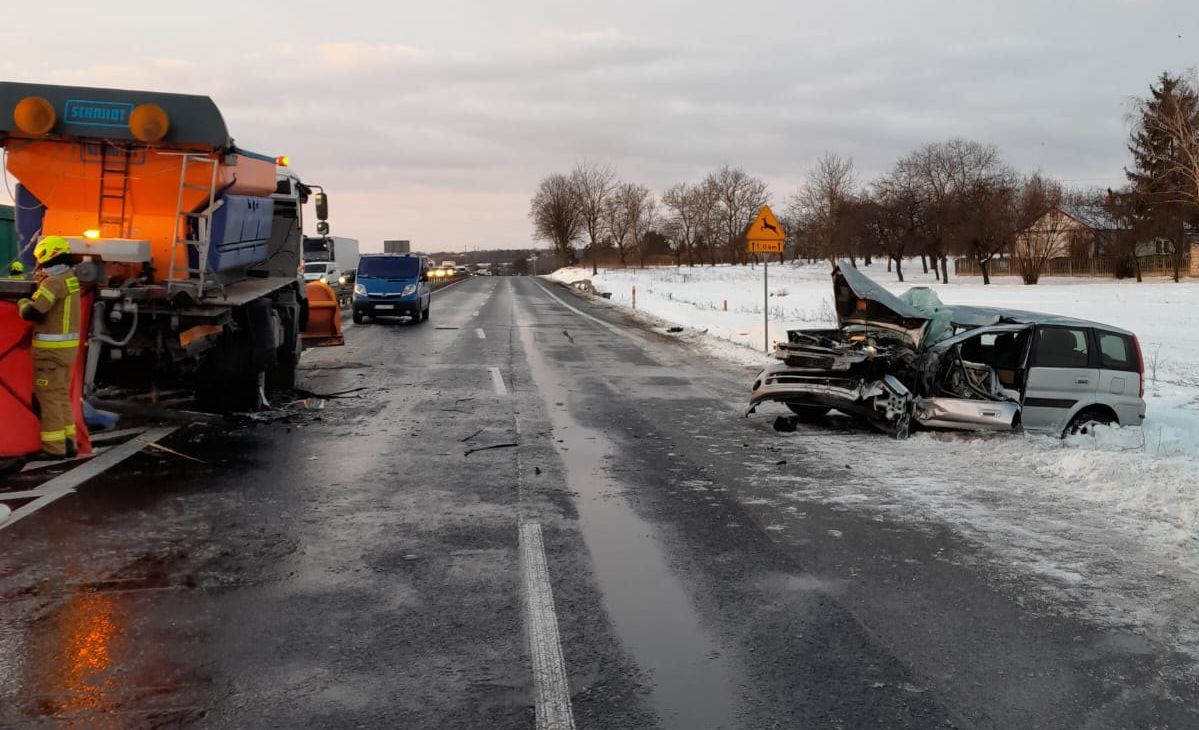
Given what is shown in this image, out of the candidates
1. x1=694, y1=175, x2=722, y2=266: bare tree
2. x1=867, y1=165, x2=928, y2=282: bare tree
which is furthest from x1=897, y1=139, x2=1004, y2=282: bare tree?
x1=694, y1=175, x2=722, y2=266: bare tree

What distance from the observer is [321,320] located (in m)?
15.2

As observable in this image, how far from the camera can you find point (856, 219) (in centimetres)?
7956

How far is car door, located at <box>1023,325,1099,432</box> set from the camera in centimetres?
967

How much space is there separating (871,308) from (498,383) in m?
5.94

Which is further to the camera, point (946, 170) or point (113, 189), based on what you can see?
point (946, 170)

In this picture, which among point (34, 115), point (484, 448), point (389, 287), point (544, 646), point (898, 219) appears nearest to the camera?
point (544, 646)

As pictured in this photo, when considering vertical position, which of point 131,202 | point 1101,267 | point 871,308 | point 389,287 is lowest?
point 871,308

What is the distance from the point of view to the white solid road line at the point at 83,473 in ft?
21.3

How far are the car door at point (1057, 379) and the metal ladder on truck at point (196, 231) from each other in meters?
8.69

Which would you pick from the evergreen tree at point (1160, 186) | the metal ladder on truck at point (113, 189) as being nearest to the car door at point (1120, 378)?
the metal ladder on truck at point (113, 189)

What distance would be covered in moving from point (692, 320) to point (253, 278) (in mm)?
19426

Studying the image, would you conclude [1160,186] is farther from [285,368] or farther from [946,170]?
[285,368]

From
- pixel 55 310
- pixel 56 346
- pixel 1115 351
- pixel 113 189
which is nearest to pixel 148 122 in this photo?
pixel 113 189

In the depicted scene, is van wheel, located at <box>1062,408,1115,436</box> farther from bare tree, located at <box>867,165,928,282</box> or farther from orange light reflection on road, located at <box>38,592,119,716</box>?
bare tree, located at <box>867,165,928,282</box>
